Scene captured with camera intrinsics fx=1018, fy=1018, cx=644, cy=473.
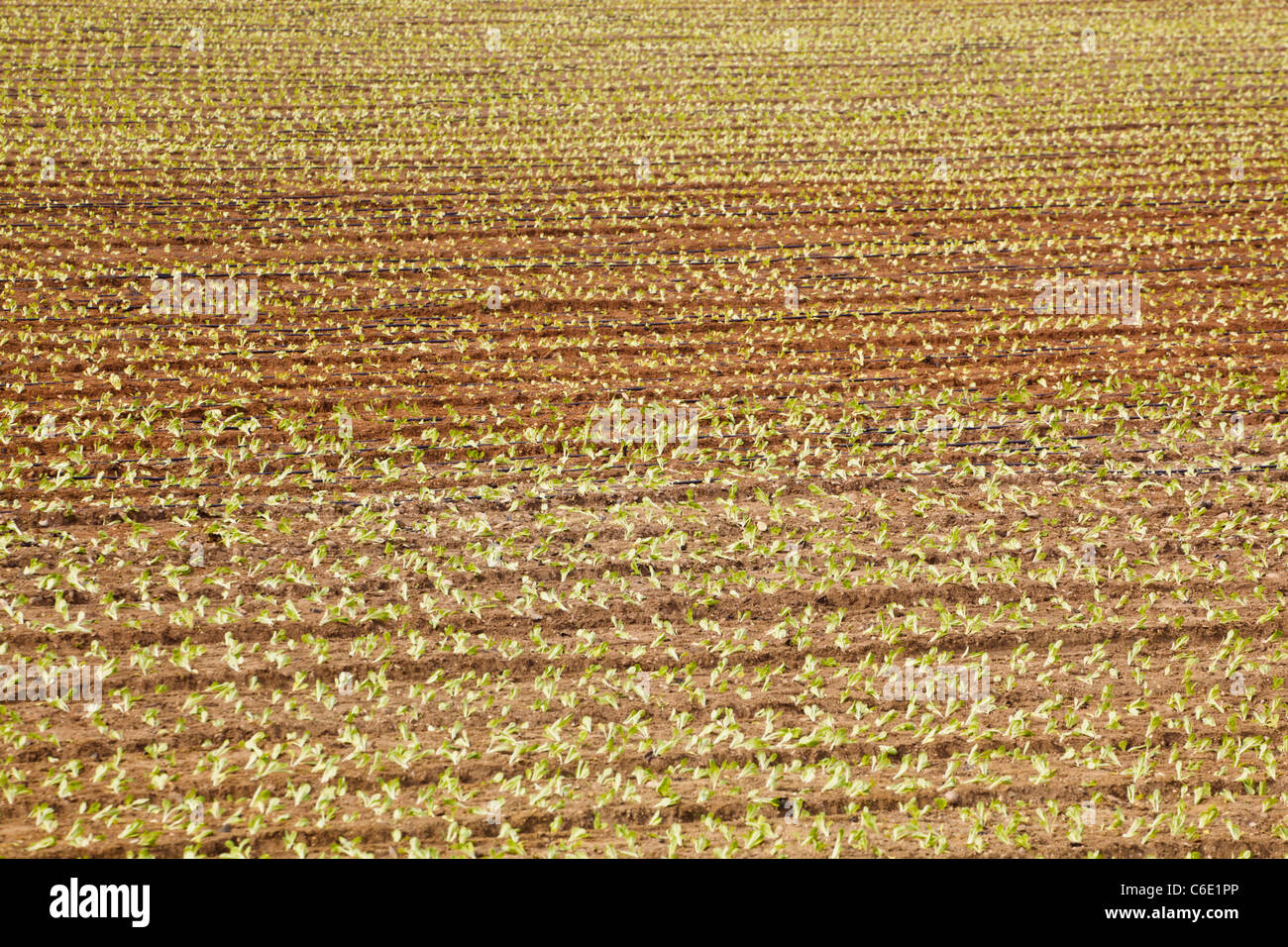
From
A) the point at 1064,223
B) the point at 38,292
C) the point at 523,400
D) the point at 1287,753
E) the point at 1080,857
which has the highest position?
the point at 1064,223

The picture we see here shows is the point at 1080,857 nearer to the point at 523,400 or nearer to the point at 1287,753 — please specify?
the point at 1287,753

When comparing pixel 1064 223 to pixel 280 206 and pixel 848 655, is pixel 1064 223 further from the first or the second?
pixel 280 206

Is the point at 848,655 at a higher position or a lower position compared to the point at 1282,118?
lower

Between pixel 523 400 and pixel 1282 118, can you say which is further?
pixel 1282 118
